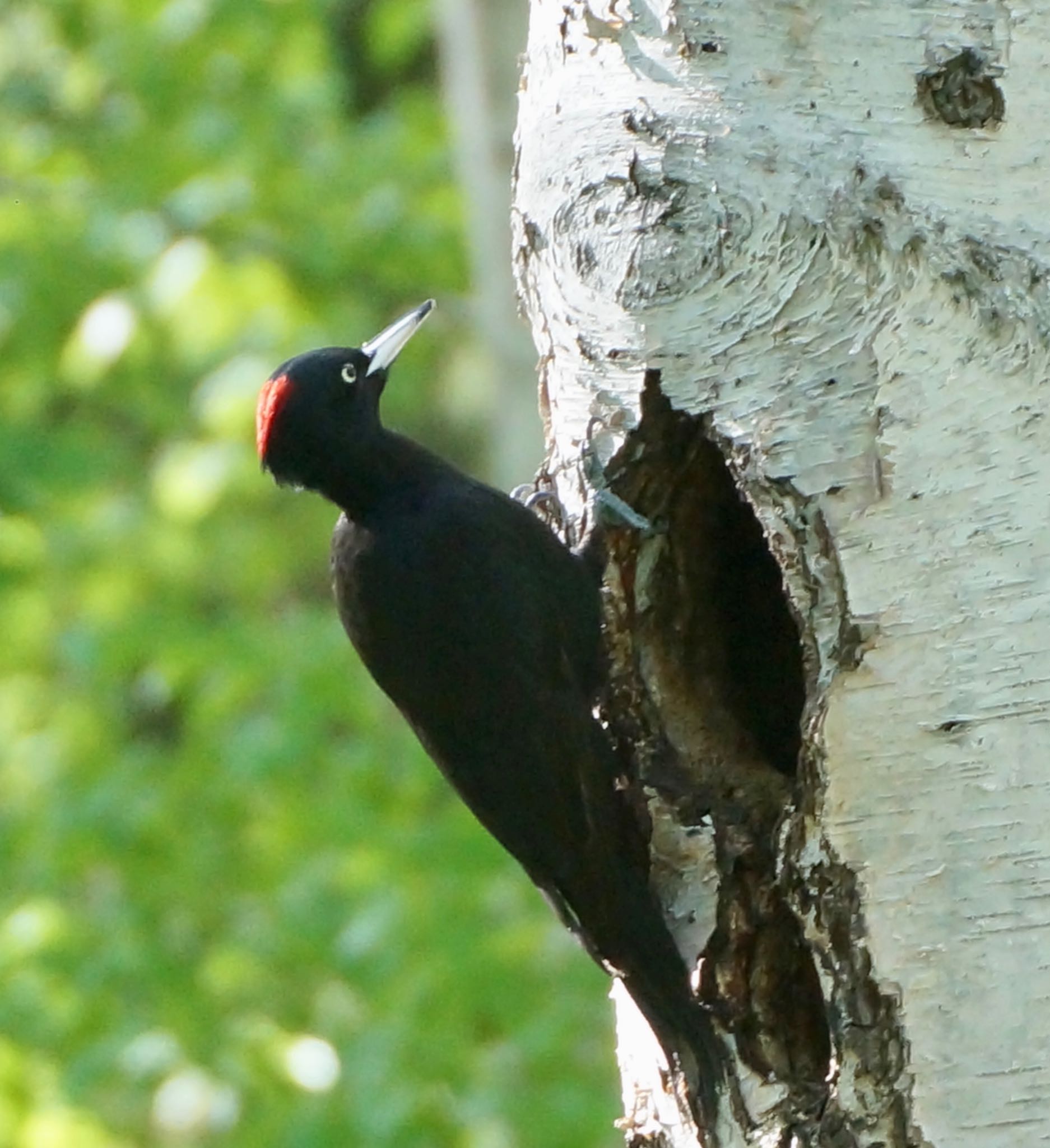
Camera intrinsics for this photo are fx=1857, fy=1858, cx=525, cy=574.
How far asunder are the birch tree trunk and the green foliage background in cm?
211

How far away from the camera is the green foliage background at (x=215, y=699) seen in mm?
4359

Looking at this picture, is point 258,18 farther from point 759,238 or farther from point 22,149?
point 759,238

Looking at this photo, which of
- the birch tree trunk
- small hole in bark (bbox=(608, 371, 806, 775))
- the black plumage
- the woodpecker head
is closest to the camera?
the birch tree trunk

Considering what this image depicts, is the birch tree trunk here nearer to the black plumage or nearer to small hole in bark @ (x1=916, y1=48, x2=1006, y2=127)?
small hole in bark @ (x1=916, y1=48, x2=1006, y2=127)

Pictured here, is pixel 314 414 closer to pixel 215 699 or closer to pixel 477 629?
pixel 477 629

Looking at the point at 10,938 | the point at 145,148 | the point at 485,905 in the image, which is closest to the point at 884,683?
the point at 485,905

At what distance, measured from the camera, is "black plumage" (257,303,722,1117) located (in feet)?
8.37

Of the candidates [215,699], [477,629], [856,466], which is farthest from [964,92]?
[215,699]

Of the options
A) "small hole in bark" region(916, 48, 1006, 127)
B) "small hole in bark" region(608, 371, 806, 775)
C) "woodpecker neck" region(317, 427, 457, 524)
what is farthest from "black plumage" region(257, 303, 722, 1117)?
"small hole in bark" region(916, 48, 1006, 127)

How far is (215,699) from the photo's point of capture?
5.08m

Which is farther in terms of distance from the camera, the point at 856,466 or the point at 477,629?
the point at 477,629

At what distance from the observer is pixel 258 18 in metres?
5.93

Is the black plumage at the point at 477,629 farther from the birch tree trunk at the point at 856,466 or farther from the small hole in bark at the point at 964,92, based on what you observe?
the small hole in bark at the point at 964,92

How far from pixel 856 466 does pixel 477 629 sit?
3.16 ft
